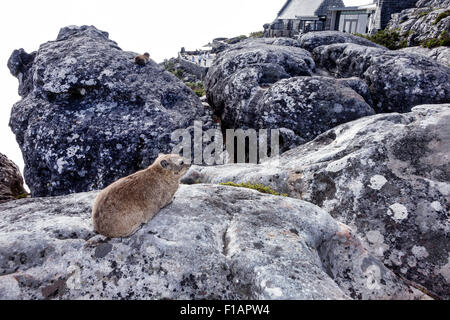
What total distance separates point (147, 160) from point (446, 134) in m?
7.58

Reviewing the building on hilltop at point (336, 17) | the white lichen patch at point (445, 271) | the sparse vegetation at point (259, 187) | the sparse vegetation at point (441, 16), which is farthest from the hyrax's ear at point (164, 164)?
the building on hilltop at point (336, 17)

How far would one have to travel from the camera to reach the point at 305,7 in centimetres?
5275

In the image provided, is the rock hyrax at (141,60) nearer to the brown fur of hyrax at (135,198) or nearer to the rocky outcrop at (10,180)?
the rocky outcrop at (10,180)

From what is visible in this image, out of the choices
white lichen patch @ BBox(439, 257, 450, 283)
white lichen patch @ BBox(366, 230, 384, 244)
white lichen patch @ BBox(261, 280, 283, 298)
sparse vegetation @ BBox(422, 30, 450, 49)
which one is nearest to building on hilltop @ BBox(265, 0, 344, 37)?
sparse vegetation @ BBox(422, 30, 450, 49)

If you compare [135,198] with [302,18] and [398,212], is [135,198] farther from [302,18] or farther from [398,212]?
[302,18]

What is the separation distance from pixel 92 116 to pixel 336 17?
5041 centimetres

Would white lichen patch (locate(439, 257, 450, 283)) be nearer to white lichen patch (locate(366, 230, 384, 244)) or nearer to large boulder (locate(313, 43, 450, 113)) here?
white lichen patch (locate(366, 230, 384, 244))

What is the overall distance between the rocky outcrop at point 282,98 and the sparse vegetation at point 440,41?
20.0 m

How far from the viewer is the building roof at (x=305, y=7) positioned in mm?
48406

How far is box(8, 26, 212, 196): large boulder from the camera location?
8.35m

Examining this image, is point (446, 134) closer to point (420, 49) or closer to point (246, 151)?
point (246, 151)

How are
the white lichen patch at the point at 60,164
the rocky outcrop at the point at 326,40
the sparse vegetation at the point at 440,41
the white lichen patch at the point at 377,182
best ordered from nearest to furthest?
the white lichen patch at the point at 377,182 < the white lichen patch at the point at 60,164 < the rocky outcrop at the point at 326,40 < the sparse vegetation at the point at 440,41

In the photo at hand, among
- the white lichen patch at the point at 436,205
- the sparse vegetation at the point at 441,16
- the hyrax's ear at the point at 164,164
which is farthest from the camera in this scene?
the sparse vegetation at the point at 441,16
